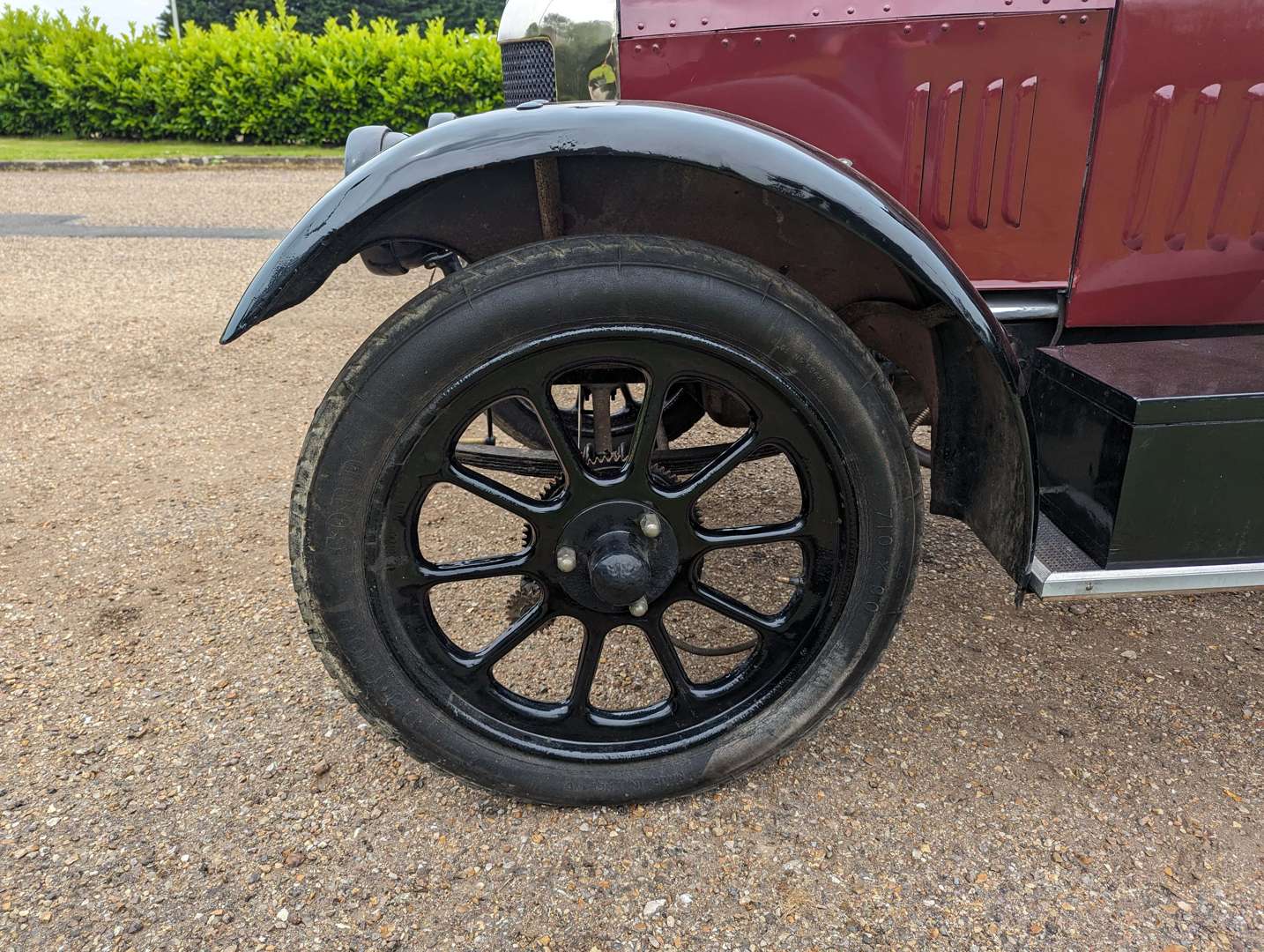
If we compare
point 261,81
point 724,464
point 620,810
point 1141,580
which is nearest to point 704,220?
point 724,464

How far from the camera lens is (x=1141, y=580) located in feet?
5.46

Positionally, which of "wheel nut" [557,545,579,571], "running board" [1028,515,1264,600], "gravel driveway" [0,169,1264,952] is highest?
"wheel nut" [557,545,579,571]

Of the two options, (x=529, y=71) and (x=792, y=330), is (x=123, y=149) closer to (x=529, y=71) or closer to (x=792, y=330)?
(x=529, y=71)

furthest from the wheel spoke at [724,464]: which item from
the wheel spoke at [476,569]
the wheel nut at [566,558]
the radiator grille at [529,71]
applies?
the radiator grille at [529,71]

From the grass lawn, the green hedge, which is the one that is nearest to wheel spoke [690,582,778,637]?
the green hedge

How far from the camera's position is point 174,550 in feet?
9.59

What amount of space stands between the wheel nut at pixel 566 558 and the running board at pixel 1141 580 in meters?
0.88

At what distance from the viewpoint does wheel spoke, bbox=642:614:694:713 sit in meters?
1.82

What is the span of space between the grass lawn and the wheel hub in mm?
13225

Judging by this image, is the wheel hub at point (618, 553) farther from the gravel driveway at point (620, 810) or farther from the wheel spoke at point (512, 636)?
the gravel driveway at point (620, 810)

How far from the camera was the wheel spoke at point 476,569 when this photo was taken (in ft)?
5.61

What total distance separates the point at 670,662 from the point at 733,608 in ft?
0.56

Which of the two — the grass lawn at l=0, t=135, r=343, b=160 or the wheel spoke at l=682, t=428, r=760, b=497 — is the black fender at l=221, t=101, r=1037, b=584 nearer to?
the wheel spoke at l=682, t=428, r=760, b=497

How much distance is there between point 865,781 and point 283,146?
49.3 ft
